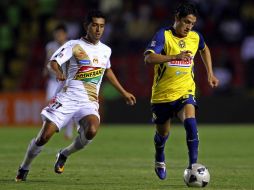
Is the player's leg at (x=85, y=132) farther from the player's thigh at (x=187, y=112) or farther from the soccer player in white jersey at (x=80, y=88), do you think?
the player's thigh at (x=187, y=112)

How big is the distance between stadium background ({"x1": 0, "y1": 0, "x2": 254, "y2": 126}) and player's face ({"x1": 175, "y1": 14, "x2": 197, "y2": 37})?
544 inches

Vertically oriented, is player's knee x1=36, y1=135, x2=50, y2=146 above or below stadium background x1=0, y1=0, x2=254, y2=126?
above

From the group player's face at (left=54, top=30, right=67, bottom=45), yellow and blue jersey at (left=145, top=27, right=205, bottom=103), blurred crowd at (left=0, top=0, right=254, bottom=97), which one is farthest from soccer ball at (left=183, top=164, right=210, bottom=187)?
blurred crowd at (left=0, top=0, right=254, bottom=97)

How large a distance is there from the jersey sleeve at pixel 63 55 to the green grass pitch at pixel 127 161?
57.3 inches

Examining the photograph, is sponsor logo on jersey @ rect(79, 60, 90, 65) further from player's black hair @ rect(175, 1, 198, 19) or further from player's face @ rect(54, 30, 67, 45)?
player's face @ rect(54, 30, 67, 45)

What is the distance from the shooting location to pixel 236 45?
2620 centimetres

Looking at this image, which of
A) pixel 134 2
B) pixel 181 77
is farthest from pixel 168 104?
pixel 134 2

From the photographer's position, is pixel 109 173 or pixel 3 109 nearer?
pixel 109 173

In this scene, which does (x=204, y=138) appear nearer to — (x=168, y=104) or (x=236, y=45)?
(x=236, y=45)

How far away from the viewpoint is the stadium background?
998 inches

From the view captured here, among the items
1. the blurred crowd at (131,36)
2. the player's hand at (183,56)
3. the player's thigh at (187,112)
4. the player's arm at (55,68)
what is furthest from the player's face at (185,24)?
the blurred crowd at (131,36)

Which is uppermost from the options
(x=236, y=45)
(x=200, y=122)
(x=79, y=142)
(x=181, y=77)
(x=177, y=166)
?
(x=181, y=77)

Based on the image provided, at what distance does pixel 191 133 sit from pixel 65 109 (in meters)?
1.57

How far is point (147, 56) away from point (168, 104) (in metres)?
0.72
